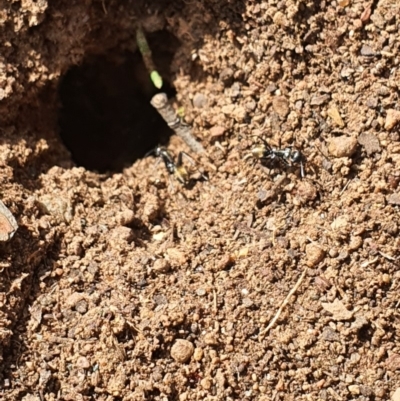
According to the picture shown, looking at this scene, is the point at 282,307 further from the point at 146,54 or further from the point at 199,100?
the point at 146,54

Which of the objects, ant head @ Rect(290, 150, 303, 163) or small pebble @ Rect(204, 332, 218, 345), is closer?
small pebble @ Rect(204, 332, 218, 345)

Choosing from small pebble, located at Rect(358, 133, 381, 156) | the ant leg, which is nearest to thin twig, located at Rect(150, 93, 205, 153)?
the ant leg

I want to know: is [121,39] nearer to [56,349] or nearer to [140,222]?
[140,222]

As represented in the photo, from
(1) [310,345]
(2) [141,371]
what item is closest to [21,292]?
(2) [141,371]

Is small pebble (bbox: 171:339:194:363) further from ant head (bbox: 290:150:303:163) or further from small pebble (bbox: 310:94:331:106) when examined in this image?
small pebble (bbox: 310:94:331:106)

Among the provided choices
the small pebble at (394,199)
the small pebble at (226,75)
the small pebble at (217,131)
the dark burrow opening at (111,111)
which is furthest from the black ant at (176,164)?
the small pebble at (394,199)
